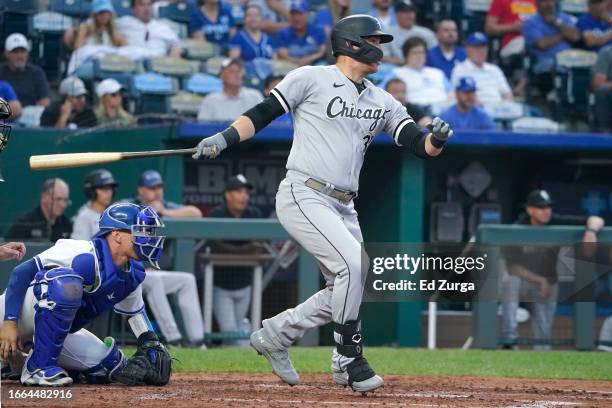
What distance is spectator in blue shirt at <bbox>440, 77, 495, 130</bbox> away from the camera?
1128cm

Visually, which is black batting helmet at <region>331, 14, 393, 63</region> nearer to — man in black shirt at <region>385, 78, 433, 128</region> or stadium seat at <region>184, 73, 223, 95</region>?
man in black shirt at <region>385, 78, 433, 128</region>

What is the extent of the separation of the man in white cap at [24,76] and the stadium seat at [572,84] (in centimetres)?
521

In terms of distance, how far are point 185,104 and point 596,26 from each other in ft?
16.3

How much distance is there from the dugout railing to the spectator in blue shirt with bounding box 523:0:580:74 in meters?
3.46

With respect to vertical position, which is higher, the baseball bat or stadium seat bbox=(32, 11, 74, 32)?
stadium seat bbox=(32, 11, 74, 32)

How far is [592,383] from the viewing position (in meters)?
7.26

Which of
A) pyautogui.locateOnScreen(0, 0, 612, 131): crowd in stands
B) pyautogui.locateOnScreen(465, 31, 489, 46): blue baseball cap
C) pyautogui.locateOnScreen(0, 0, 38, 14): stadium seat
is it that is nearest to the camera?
pyautogui.locateOnScreen(0, 0, 38, 14): stadium seat

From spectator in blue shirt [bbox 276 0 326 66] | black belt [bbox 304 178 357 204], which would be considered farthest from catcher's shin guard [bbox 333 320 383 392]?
spectator in blue shirt [bbox 276 0 326 66]

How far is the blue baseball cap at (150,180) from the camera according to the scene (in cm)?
→ 971

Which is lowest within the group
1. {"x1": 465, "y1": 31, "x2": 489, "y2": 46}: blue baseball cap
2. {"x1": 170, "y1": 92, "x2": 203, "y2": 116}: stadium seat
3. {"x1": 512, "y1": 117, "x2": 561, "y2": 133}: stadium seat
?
{"x1": 512, "y1": 117, "x2": 561, "y2": 133}: stadium seat

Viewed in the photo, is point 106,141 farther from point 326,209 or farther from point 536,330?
point 326,209

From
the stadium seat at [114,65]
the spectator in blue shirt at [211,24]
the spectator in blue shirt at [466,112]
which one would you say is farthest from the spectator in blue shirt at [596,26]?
the stadium seat at [114,65]

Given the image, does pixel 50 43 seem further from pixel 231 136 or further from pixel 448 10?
pixel 231 136

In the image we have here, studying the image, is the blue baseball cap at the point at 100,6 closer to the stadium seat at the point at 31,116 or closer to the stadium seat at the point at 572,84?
the stadium seat at the point at 31,116
